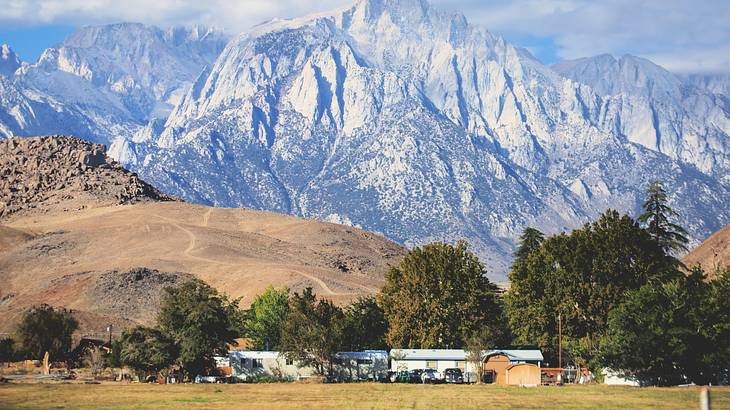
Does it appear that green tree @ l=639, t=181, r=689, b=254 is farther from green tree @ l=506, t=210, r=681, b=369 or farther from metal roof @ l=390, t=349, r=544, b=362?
metal roof @ l=390, t=349, r=544, b=362

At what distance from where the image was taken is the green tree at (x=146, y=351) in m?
111

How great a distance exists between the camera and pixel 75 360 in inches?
5394

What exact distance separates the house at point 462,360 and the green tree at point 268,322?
1533 cm

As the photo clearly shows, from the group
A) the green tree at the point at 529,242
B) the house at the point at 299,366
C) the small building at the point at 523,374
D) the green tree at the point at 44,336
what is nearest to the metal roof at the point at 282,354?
the house at the point at 299,366

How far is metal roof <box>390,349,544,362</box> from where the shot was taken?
116438 millimetres

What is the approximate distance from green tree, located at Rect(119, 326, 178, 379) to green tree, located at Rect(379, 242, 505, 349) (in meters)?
24.2

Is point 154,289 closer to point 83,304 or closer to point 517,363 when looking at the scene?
point 83,304

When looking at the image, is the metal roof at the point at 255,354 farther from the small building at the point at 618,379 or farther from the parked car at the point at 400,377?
the small building at the point at 618,379

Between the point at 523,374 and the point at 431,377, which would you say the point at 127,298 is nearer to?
the point at 431,377

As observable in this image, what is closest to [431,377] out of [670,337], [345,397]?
[670,337]

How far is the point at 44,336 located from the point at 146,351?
105 ft

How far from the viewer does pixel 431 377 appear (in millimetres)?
110562

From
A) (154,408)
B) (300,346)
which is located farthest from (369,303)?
(154,408)

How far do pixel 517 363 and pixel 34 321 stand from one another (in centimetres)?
5865
